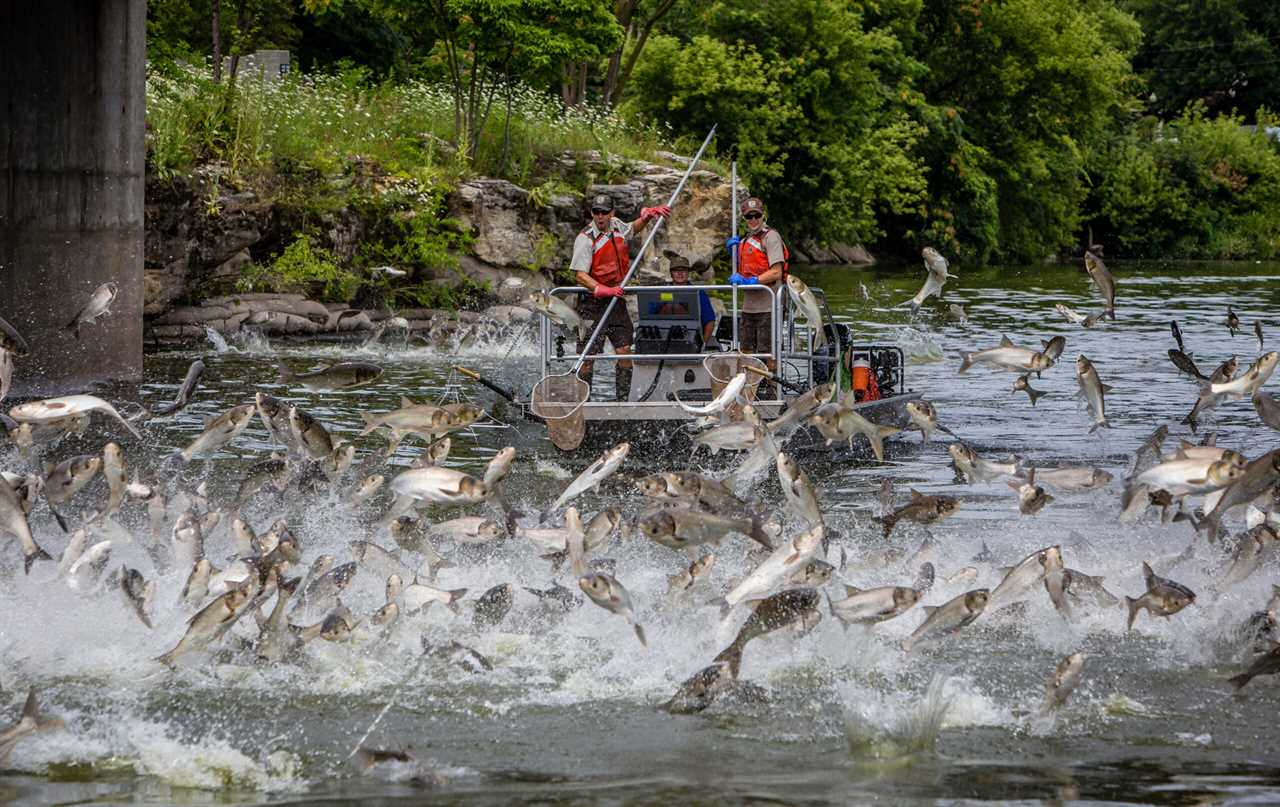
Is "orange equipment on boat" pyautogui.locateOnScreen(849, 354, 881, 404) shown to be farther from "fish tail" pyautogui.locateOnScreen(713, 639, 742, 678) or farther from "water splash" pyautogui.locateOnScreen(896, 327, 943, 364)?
"fish tail" pyautogui.locateOnScreen(713, 639, 742, 678)

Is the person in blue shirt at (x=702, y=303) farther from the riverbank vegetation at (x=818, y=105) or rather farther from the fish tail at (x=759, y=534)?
the riverbank vegetation at (x=818, y=105)

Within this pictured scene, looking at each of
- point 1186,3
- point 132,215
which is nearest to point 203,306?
point 132,215

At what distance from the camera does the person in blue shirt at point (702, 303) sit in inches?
644

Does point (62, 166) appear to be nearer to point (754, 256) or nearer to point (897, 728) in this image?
point (754, 256)

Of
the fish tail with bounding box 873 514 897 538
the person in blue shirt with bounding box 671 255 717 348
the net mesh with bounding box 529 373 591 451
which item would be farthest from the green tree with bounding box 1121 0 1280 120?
the fish tail with bounding box 873 514 897 538

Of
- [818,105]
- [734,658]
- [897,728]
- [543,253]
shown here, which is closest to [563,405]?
[734,658]

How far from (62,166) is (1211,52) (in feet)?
231

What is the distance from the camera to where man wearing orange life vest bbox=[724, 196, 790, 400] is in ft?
52.5

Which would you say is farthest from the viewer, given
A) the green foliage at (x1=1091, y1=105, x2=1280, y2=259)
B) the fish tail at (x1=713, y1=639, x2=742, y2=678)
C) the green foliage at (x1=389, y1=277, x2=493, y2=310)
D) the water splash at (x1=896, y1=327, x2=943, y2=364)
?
the green foliage at (x1=1091, y1=105, x2=1280, y2=259)

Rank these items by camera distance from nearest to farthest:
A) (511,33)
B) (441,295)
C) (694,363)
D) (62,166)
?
(694,363) < (62,166) < (441,295) < (511,33)

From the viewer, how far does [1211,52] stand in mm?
80500

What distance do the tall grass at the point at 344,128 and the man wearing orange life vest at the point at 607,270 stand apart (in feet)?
36.5

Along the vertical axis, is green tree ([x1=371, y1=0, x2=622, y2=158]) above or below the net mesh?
above

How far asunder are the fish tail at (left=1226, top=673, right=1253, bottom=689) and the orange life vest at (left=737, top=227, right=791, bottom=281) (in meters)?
7.54
